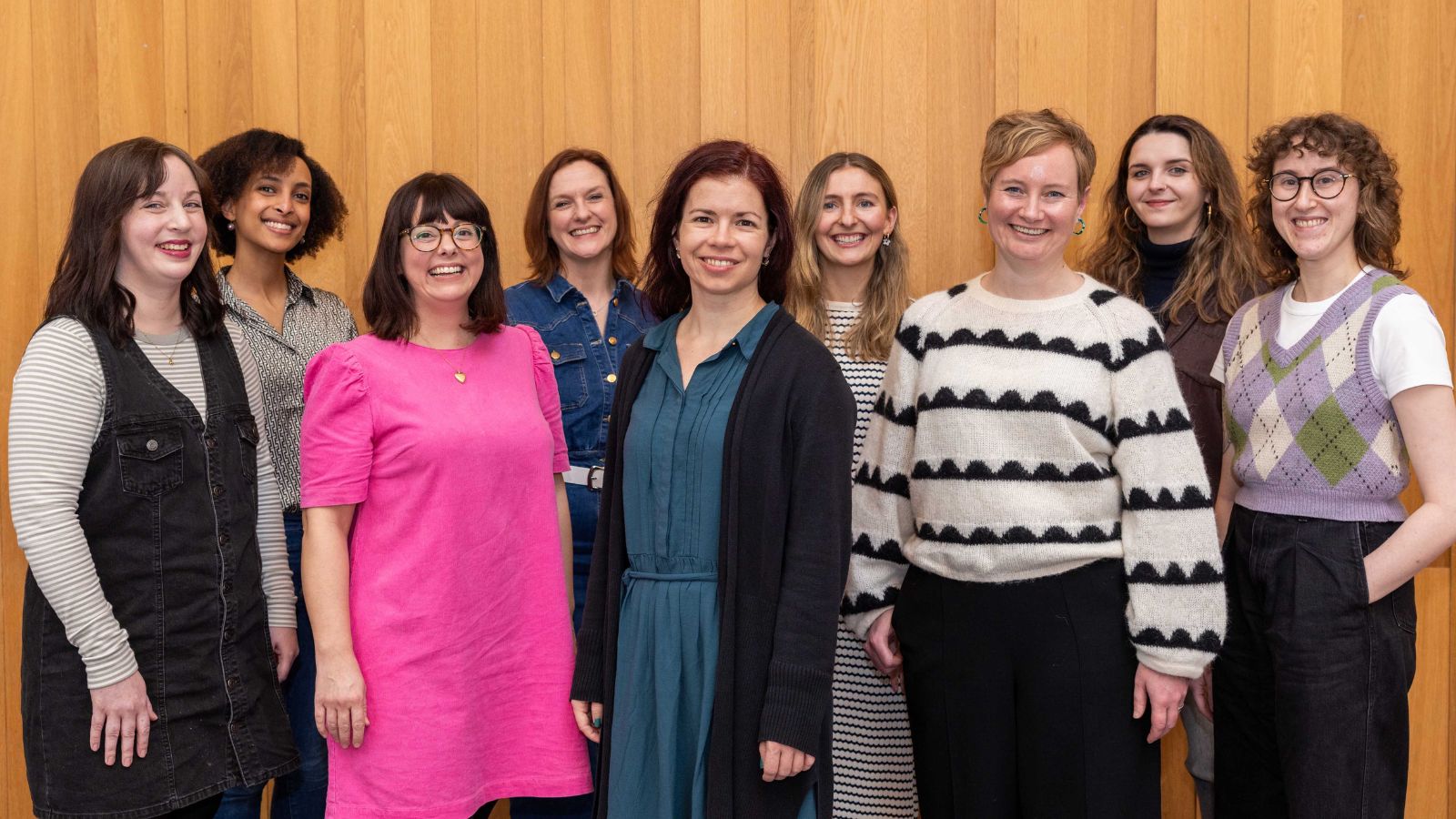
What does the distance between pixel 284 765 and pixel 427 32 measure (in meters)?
2.18

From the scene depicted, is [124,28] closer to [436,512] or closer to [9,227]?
[9,227]

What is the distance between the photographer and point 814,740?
5.42ft

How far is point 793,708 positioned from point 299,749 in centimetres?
146

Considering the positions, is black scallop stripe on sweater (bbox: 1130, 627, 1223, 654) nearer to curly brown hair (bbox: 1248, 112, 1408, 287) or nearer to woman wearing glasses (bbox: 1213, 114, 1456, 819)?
woman wearing glasses (bbox: 1213, 114, 1456, 819)

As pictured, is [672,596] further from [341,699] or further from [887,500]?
[341,699]

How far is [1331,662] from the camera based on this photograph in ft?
6.45

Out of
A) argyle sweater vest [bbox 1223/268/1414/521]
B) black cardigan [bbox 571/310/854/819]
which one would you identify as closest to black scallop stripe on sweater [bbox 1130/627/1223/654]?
argyle sweater vest [bbox 1223/268/1414/521]

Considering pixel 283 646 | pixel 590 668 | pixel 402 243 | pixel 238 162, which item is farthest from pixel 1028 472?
pixel 238 162

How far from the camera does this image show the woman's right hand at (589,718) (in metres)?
1.90

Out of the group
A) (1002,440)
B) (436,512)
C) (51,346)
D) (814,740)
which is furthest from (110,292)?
(1002,440)

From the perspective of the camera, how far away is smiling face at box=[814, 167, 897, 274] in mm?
2650

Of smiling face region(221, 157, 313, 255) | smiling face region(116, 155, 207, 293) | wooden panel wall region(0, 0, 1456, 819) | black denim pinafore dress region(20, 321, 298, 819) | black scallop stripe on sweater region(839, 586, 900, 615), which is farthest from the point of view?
wooden panel wall region(0, 0, 1456, 819)

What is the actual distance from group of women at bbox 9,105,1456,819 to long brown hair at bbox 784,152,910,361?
502 mm

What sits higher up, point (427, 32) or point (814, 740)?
point (427, 32)
